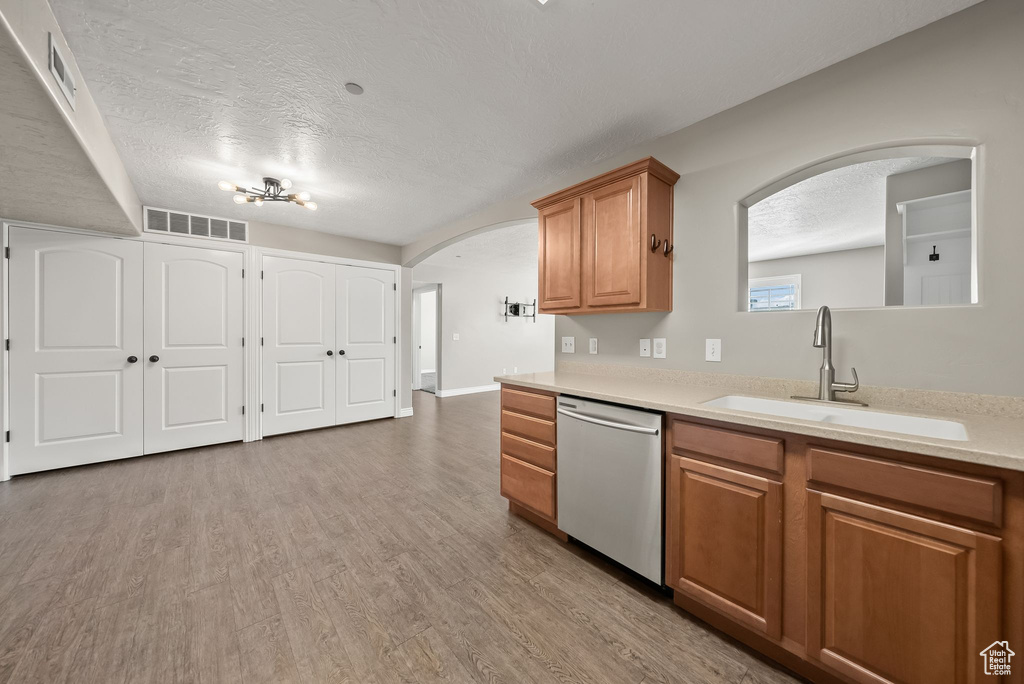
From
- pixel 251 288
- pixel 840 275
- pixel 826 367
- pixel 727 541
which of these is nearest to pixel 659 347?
pixel 826 367

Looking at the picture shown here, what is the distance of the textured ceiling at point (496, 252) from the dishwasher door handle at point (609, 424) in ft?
9.13

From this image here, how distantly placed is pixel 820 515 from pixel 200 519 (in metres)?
3.29

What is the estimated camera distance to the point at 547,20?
58.4 inches

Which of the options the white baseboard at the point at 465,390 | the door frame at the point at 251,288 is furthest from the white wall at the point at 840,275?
the door frame at the point at 251,288

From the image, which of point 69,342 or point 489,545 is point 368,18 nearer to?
point 489,545

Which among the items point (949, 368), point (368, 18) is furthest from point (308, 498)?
point (949, 368)

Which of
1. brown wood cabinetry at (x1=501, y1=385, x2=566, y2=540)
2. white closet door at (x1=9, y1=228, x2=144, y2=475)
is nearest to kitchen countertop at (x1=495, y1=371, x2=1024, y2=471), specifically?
brown wood cabinetry at (x1=501, y1=385, x2=566, y2=540)

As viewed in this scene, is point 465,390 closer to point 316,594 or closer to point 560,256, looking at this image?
point 560,256

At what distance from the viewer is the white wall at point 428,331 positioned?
9.10 metres

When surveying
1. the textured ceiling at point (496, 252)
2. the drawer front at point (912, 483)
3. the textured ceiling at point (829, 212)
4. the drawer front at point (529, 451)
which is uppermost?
the textured ceiling at point (496, 252)

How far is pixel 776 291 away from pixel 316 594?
24.1 ft

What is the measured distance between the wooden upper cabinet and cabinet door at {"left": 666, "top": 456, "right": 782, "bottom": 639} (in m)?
0.98

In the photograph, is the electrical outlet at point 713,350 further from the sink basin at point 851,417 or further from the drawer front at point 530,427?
the drawer front at point 530,427

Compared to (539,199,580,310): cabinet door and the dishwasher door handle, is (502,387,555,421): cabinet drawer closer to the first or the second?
the dishwasher door handle
